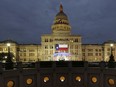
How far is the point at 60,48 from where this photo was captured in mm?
108938

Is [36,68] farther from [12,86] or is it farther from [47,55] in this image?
[47,55]

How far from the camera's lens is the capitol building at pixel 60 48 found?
114 metres

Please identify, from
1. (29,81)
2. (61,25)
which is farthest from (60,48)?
(29,81)

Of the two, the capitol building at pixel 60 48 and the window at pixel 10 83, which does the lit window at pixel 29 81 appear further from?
the capitol building at pixel 60 48

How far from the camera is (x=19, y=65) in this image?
27531 mm

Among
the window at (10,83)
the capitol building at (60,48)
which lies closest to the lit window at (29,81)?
the window at (10,83)

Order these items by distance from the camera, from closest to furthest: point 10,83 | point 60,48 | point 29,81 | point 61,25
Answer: point 10,83
point 29,81
point 60,48
point 61,25

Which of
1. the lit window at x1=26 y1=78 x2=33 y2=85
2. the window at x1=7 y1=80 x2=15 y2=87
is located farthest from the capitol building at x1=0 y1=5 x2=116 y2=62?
the window at x1=7 y1=80 x2=15 y2=87

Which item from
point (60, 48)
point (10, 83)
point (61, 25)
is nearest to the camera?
point (10, 83)

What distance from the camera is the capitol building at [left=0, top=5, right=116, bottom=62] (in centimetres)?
11381

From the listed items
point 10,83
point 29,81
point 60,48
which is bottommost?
point 29,81

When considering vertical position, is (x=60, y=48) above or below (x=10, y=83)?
above

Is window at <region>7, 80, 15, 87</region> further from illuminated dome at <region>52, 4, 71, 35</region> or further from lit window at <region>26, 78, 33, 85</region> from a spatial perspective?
illuminated dome at <region>52, 4, 71, 35</region>

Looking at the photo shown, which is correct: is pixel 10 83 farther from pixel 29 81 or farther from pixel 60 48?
pixel 60 48
